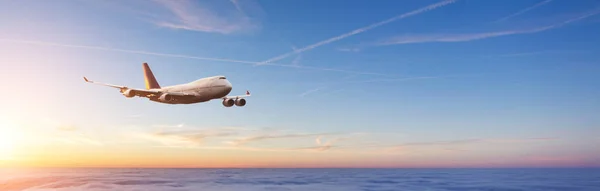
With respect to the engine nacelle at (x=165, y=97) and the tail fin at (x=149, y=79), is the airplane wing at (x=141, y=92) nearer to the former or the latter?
the engine nacelle at (x=165, y=97)

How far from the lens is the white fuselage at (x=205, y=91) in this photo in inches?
2643

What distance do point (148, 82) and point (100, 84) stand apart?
2868 centimetres

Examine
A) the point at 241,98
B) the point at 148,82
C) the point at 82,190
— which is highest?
the point at 148,82

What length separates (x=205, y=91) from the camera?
221 feet

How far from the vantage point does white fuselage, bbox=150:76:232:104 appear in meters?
67.1

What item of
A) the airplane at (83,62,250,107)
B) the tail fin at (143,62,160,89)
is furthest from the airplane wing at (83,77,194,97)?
the tail fin at (143,62,160,89)

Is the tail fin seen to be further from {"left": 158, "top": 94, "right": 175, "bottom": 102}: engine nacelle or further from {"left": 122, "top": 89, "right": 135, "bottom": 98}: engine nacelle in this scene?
{"left": 158, "top": 94, "right": 175, "bottom": 102}: engine nacelle

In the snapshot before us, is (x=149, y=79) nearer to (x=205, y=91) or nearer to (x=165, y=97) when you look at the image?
(x=165, y=97)

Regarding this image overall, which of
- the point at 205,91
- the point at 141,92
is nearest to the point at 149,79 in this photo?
the point at 141,92

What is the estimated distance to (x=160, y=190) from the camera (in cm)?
18950

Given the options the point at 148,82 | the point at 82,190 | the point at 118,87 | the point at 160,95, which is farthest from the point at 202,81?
the point at 82,190

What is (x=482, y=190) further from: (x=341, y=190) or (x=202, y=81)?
(x=202, y=81)

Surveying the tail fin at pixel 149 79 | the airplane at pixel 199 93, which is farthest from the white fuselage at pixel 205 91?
the tail fin at pixel 149 79

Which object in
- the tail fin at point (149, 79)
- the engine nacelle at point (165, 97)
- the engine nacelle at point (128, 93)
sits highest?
the tail fin at point (149, 79)
